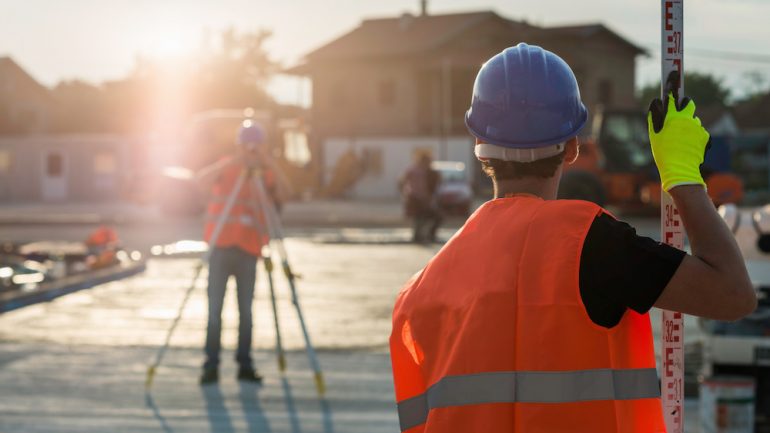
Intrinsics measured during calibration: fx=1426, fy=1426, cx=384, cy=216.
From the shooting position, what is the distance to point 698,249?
119 inches

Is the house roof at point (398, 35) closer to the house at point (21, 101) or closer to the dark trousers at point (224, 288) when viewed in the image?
the house at point (21, 101)

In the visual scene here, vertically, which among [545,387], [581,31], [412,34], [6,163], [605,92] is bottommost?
[6,163]

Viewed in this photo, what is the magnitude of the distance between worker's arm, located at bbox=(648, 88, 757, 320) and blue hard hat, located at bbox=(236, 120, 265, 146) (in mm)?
7480

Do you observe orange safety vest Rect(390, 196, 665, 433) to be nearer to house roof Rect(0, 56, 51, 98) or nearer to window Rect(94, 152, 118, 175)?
window Rect(94, 152, 118, 175)

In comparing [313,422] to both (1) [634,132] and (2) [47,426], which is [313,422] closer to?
(2) [47,426]

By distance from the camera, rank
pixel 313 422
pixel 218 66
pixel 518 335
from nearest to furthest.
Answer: pixel 518 335 < pixel 313 422 < pixel 218 66

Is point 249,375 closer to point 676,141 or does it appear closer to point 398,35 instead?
point 676,141

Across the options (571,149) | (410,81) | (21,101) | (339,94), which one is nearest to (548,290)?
(571,149)

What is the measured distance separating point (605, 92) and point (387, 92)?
33.4 feet

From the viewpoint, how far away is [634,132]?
33.1m

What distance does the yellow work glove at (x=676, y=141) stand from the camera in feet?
10.2

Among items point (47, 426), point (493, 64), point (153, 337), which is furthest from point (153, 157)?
point (493, 64)

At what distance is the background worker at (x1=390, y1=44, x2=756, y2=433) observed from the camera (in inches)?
118

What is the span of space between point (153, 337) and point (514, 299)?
10.6m
